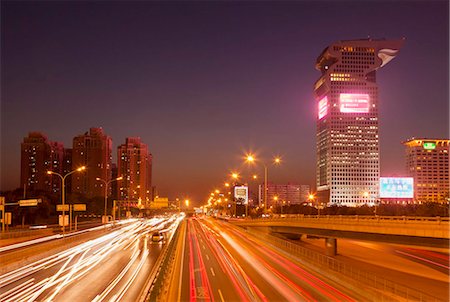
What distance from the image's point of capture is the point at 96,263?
4134cm

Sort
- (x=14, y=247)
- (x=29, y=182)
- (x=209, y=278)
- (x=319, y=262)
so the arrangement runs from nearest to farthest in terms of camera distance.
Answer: (x=209, y=278), (x=319, y=262), (x=14, y=247), (x=29, y=182)

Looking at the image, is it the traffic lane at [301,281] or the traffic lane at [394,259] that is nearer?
the traffic lane at [301,281]

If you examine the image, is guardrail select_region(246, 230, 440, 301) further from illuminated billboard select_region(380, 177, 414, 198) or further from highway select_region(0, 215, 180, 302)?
illuminated billboard select_region(380, 177, 414, 198)

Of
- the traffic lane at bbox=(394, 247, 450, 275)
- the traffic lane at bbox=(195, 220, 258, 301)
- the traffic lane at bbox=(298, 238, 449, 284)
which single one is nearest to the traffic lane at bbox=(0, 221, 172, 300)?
the traffic lane at bbox=(195, 220, 258, 301)

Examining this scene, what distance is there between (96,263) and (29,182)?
171 meters

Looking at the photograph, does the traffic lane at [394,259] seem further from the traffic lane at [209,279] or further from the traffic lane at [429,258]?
the traffic lane at [209,279]

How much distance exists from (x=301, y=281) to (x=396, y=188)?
52.6 m

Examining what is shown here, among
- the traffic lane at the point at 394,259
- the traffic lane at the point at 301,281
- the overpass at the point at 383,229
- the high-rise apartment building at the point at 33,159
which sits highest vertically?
the high-rise apartment building at the point at 33,159

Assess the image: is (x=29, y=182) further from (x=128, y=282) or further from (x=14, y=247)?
(x=128, y=282)

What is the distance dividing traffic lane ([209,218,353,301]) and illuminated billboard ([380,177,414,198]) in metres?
37.6

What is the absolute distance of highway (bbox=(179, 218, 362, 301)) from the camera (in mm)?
28500

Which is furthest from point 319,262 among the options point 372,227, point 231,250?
point 231,250

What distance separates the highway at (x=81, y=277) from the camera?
26953 millimetres

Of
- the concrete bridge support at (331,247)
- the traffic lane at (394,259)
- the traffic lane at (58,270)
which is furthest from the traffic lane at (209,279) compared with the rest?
the concrete bridge support at (331,247)
